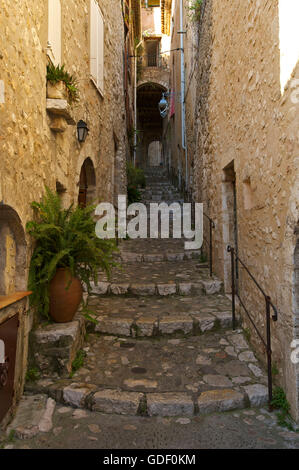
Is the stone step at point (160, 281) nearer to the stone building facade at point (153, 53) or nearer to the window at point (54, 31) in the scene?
the window at point (54, 31)

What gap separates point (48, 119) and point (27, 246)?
1486 millimetres

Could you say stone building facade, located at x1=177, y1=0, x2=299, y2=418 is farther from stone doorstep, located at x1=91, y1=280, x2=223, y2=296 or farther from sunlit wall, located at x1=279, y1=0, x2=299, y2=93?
stone doorstep, located at x1=91, y1=280, x2=223, y2=296

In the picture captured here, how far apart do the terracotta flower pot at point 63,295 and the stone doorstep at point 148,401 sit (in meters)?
0.68

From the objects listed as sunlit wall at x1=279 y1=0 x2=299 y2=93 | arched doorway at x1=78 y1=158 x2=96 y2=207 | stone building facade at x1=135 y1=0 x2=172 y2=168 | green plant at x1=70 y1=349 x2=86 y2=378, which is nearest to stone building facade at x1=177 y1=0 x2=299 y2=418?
sunlit wall at x1=279 y1=0 x2=299 y2=93

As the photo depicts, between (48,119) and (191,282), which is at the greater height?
(48,119)

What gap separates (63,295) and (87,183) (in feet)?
11.3

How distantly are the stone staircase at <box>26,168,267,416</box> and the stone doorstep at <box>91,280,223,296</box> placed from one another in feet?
0.05

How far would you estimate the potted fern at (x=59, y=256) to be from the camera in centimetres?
288

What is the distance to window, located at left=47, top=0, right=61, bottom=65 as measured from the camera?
3.59 meters

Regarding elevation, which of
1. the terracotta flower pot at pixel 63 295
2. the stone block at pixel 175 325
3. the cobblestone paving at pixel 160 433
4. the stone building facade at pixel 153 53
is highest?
the stone building facade at pixel 153 53

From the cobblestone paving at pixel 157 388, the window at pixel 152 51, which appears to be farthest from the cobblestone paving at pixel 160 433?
the window at pixel 152 51

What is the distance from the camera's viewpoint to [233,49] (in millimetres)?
3996
